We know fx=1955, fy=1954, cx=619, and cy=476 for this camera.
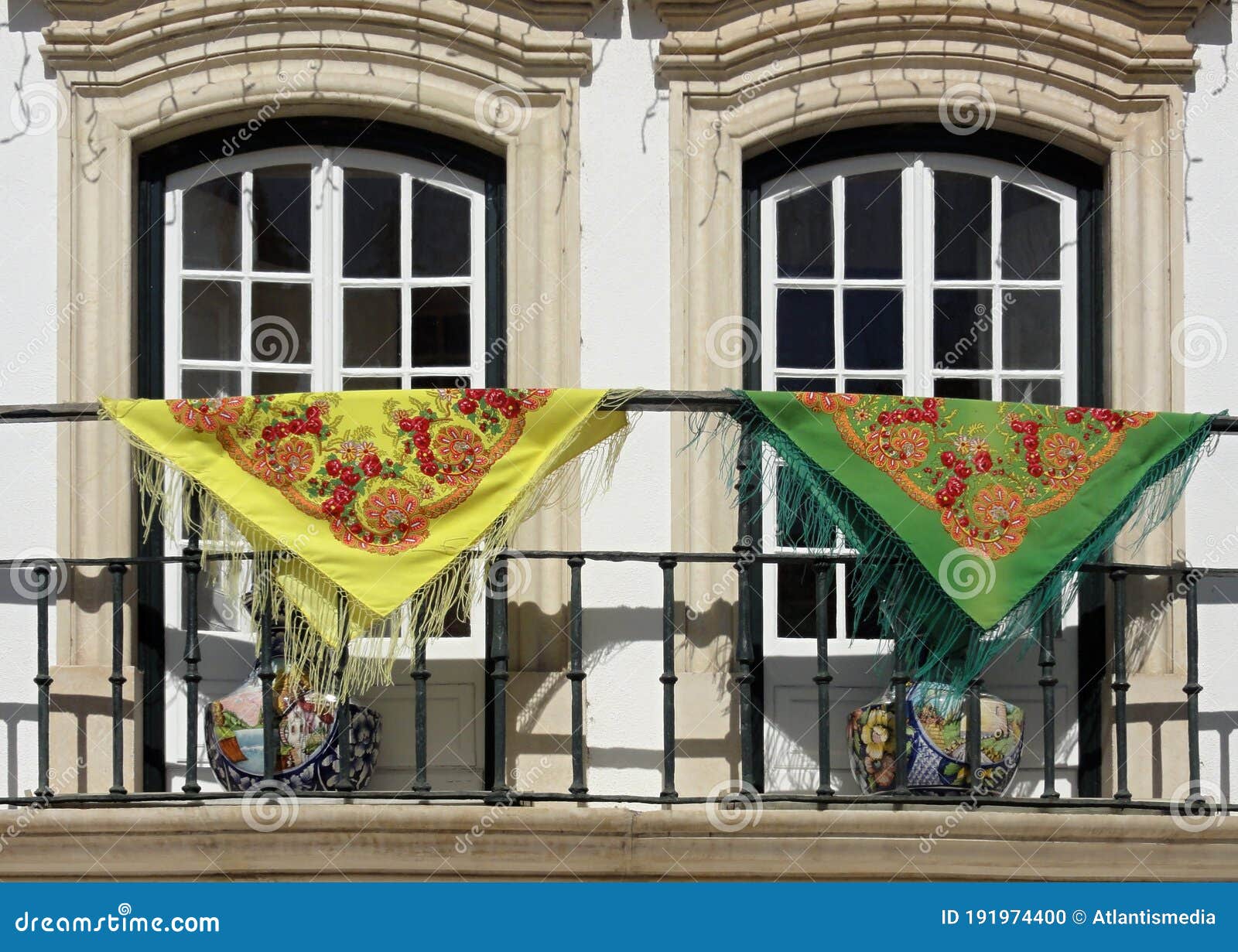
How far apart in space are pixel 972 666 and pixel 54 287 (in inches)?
136

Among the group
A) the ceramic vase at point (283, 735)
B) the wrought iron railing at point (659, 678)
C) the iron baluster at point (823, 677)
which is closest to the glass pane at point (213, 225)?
the wrought iron railing at point (659, 678)

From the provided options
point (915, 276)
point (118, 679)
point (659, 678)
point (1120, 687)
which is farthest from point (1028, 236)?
point (118, 679)

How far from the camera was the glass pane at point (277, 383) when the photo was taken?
7055 millimetres

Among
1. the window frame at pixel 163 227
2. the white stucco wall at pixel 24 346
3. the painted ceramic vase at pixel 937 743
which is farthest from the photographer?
the window frame at pixel 163 227

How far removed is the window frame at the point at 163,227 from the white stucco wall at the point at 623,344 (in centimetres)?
31

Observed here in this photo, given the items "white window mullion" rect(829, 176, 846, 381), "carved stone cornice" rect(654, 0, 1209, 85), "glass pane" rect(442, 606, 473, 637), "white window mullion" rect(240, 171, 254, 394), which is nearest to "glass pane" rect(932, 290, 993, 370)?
"white window mullion" rect(829, 176, 846, 381)

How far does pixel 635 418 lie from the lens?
6.84 meters

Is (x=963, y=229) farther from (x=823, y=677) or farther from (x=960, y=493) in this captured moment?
(x=823, y=677)

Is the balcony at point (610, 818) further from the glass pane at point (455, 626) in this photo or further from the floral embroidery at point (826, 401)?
the glass pane at point (455, 626)

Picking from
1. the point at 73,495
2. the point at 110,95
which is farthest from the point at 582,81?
the point at 73,495

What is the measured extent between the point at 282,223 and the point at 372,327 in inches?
19.7

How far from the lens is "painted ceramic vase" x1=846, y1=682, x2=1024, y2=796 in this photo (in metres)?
6.45

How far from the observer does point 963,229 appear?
282 inches

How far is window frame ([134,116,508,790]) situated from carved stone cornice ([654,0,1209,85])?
2.69 ft
